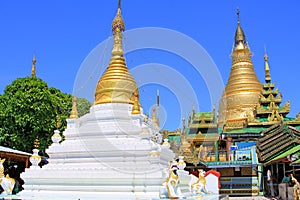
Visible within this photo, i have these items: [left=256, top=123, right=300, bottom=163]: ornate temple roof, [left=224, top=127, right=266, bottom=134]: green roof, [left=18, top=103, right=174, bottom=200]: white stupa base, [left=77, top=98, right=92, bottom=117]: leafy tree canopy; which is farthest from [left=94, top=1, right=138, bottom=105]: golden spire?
[left=77, top=98, right=92, bottom=117]: leafy tree canopy

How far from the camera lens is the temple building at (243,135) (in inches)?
859

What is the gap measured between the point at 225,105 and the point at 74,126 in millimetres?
23410

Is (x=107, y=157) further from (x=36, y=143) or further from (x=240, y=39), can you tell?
(x=240, y=39)

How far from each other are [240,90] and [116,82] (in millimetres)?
22064

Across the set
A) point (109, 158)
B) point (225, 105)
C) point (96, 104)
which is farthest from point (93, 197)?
point (225, 105)

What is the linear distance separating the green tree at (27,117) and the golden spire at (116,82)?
19.4ft

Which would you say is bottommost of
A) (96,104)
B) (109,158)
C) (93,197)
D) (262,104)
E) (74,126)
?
(93,197)

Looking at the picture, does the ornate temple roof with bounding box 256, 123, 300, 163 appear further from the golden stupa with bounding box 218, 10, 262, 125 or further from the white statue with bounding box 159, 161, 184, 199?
the white statue with bounding box 159, 161, 184, 199

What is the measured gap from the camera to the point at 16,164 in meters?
24.5

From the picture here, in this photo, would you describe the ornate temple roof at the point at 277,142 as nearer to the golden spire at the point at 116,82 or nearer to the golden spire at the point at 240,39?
the golden spire at the point at 116,82

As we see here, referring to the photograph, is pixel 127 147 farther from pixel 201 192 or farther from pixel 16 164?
pixel 16 164

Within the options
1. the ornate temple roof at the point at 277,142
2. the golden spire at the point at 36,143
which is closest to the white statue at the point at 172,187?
the ornate temple roof at the point at 277,142

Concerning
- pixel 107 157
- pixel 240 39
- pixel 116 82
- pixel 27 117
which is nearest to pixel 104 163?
pixel 107 157

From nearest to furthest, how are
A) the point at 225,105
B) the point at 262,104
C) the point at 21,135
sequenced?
the point at 21,135 → the point at 262,104 → the point at 225,105
